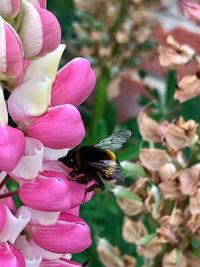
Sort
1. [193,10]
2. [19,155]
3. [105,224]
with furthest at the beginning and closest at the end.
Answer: [105,224] → [193,10] → [19,155]

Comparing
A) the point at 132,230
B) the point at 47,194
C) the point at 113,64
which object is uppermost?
the point at 47,194

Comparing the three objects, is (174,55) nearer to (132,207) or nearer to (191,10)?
(191,10)

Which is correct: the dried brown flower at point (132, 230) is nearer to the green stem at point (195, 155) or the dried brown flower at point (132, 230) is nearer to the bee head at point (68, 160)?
the green stem at point (195, 155)

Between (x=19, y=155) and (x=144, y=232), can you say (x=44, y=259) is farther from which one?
(x=144, y=232)

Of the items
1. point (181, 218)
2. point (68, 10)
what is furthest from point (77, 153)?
point (68, 10)

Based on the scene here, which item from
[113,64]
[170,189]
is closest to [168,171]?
[170,189]

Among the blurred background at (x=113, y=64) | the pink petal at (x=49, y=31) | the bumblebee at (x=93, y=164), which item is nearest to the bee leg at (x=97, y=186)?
the bumblebee at (x=93, y=164)
